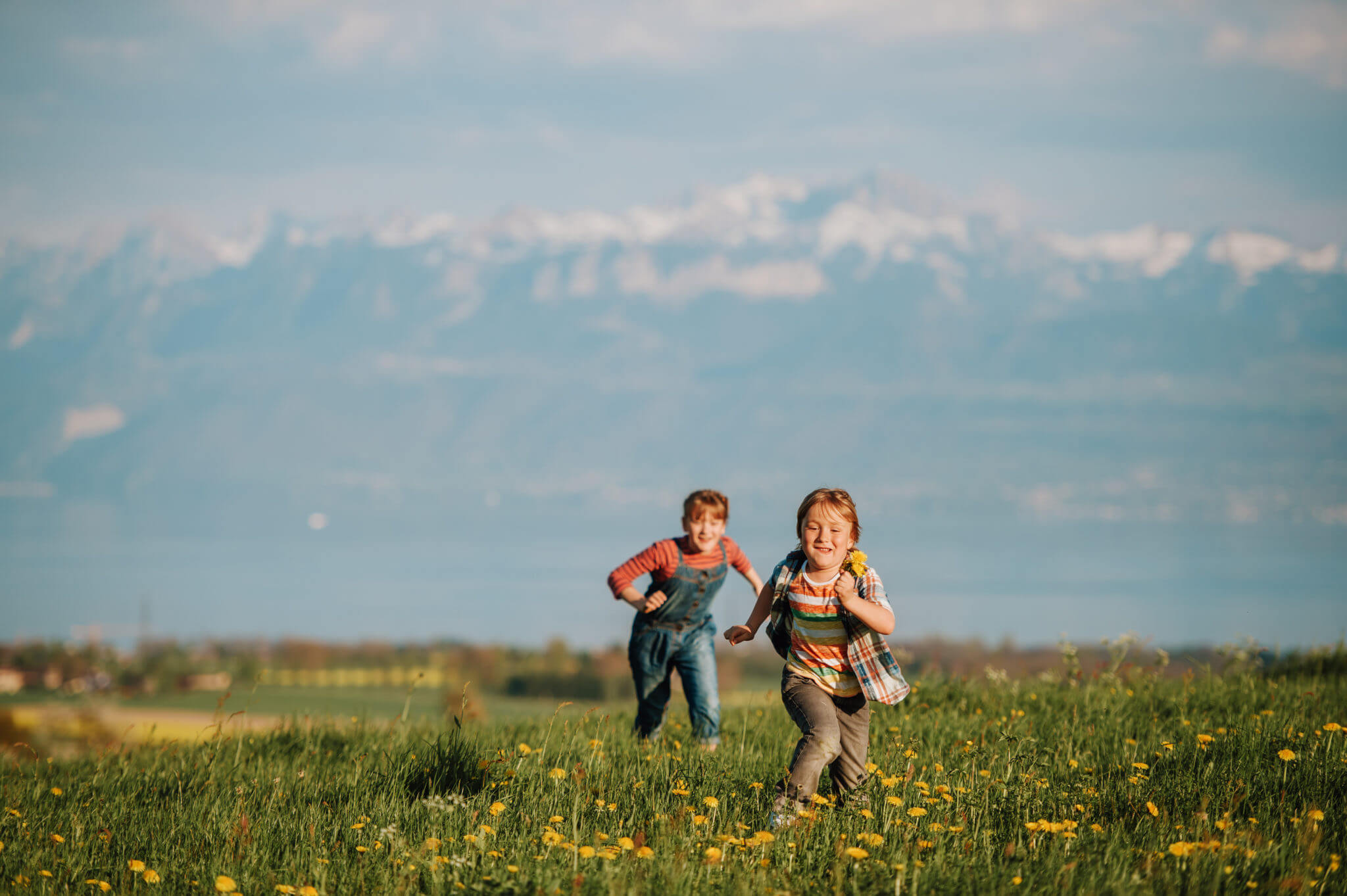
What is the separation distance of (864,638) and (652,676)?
3170mm

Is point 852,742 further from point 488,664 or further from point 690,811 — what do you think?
point 488,664

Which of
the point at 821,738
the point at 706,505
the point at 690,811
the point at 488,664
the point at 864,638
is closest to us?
the point at 690,811

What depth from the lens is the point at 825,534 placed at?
5.89 m

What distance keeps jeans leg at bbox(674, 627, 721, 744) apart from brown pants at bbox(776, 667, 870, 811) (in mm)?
2572

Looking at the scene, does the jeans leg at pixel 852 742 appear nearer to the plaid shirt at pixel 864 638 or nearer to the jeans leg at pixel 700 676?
the plaid shirt at pixel 864 638

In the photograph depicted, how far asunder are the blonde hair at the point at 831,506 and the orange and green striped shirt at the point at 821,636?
28 centimetres

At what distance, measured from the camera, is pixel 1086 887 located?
14.4 ft

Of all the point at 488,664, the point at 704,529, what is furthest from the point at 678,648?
the point at 488,664

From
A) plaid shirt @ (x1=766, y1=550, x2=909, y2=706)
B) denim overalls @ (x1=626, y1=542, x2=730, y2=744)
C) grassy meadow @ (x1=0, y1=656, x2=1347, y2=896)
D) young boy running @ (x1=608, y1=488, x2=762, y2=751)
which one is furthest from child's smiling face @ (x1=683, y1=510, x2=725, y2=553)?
plaid shirt @ (x1=766, y1=550, x2=909, y2=706)

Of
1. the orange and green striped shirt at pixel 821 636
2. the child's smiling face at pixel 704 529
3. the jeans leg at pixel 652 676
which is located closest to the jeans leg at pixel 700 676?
the jeans leg at pixel 652 676

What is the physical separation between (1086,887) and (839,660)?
1.91m

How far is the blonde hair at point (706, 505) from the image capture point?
862 centimetres

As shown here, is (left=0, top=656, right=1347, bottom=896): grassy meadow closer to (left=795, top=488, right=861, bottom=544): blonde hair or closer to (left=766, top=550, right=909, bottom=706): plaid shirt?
(left=766, top=550, right=909, bottom=706): plaid shirt

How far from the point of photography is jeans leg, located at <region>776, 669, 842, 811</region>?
5.76m
